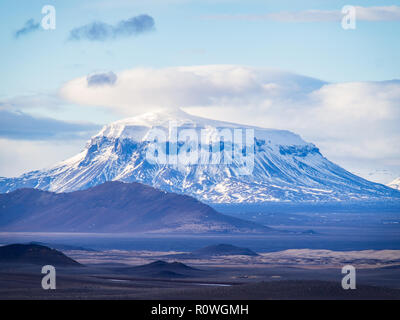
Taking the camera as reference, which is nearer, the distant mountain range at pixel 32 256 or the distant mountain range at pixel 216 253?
the distant mountain range at pixel 32 256

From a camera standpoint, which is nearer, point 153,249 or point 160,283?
point 160,283

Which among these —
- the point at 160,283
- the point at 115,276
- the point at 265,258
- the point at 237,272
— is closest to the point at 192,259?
the point at 265,258

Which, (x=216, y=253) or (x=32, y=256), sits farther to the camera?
(x=216, y=253)

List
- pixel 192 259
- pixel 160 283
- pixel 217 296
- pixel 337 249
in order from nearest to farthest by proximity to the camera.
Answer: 1. pixel 217 296
2. pixel 160 283
3. pixel 192 259
4. pixel 337 249

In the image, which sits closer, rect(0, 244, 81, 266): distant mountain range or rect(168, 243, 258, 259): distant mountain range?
rect(0, 244, 81, 266): distant mountain range

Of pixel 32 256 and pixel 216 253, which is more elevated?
pixel 32 256
